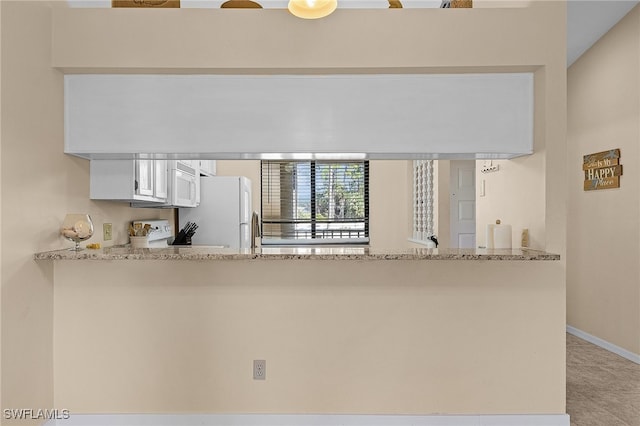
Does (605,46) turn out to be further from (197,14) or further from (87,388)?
(87,388)

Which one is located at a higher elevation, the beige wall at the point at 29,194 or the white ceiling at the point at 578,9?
the white ceiling at the point at 578,9

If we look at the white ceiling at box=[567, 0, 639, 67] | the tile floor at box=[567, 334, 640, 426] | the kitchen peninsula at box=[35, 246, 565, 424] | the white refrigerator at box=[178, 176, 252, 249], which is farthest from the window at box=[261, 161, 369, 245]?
the kitchen peninsula at box=[35, 246, 565, 424]

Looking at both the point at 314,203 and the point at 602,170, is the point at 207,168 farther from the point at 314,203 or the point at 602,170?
the point at 602,170

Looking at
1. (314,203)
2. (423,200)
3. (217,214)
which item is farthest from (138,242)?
(423,200)

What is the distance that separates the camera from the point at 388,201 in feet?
17.9

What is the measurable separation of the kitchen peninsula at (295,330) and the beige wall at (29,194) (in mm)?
189

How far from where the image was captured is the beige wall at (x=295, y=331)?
2355 mm

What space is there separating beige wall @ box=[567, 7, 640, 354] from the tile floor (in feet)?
0.80

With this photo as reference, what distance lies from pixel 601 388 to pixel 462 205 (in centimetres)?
206

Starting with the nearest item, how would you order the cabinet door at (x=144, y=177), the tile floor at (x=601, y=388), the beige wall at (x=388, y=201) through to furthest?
the tile floor at (x=601, y=388)
the cabinet door at (x=144, y=177)
the beige wall at (x=388, y=201)

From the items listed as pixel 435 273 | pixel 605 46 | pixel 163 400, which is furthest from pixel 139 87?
pixel 605 46

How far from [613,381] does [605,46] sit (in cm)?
283

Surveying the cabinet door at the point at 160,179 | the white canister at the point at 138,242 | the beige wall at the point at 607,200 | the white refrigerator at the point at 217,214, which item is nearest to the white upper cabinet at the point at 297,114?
the cabinet door at the point at 160,179

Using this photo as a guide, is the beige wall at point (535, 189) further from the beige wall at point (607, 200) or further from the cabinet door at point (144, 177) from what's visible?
the cabinet door at point (144, 177)
